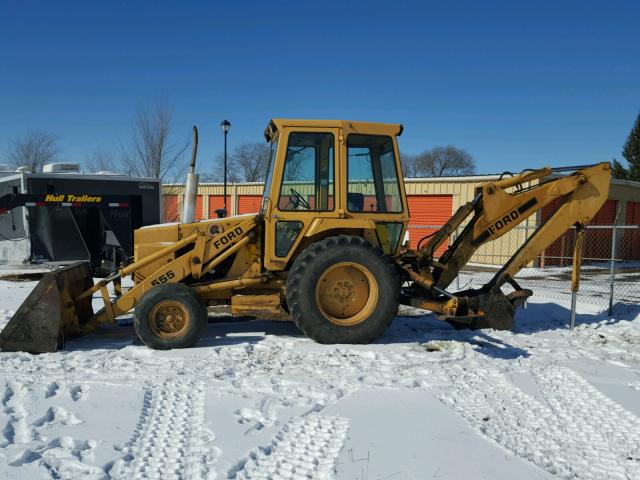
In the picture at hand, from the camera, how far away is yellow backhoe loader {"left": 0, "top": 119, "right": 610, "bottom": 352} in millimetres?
5402

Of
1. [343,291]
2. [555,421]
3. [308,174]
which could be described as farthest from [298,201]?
[555,421]

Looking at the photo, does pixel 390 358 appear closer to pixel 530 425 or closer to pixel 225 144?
pixel 530 425

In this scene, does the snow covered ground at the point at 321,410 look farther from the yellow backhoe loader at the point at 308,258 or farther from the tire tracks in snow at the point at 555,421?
the yellow backhoe loader at the point at 308,258

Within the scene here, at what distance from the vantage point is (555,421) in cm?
374

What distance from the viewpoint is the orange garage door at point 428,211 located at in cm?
1759

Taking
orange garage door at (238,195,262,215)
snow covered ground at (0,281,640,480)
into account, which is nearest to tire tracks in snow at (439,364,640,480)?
snow covered ground at (0,281,640,480)

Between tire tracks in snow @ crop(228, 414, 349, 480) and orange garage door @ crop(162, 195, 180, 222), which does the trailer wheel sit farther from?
orange garage door @ crop(162, 195, 180, 222)

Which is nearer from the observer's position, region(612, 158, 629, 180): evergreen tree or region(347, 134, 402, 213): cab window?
region(347, 134, 402, 213): cab window

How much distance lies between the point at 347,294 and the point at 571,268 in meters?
12.2

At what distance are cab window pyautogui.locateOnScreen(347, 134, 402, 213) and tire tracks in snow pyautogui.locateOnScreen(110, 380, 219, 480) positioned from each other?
2753 millimetres

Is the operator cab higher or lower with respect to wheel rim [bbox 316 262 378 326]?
higher

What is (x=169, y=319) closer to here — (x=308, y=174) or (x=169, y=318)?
(x=169, y=318)

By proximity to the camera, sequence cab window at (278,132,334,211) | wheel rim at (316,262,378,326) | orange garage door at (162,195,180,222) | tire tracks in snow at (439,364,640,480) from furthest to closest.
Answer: orange garage door at (162,195,180,222) < cab window at (278,132,334,211) < wheel rim at (316,262,378,326) < tire tracks in snow at (439,364,640,480)

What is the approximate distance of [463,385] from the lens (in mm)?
4426
